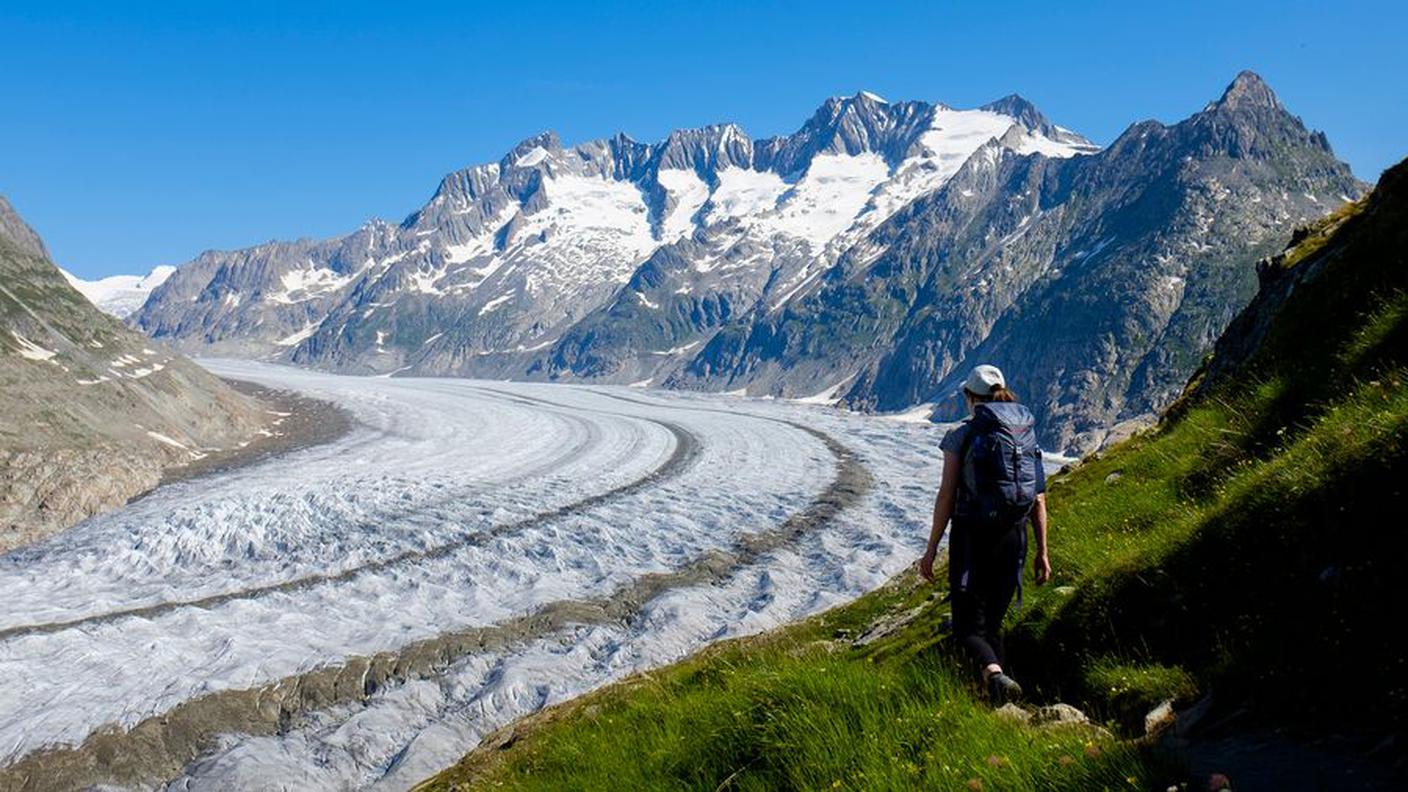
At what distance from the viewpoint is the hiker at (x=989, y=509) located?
727 cm

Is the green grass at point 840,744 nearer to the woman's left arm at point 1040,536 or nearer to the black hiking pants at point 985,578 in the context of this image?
the black hiking pants at point 985,578

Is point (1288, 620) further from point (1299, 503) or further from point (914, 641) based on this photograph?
point (914, 641)

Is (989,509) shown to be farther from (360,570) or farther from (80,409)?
(80,409)

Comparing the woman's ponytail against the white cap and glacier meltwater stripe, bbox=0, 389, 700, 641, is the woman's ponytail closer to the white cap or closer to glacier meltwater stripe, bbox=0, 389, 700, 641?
the white cap

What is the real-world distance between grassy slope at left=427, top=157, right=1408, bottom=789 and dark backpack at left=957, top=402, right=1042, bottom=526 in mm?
1354

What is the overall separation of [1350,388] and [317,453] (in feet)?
191

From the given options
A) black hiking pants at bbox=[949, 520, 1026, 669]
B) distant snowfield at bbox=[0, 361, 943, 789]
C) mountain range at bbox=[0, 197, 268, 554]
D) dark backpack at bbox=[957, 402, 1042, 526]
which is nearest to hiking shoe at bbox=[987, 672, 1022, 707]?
black hiking pants at bbox=[949, 520, 1026, 669]

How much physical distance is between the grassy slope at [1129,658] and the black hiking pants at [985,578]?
0.41 m

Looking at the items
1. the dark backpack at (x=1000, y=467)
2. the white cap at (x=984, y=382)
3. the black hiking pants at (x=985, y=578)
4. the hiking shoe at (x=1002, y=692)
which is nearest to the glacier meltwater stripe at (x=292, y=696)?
the black hiking pants at (x=985, y=578)

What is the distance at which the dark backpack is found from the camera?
726 centimetres

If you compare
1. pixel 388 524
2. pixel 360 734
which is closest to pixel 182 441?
pixel 388 524

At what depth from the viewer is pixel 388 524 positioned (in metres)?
39.0

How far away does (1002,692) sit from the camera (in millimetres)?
6418

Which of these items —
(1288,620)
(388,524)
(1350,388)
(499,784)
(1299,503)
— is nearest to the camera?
(1288,620)
